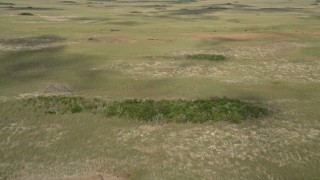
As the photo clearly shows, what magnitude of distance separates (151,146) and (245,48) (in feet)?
84.8

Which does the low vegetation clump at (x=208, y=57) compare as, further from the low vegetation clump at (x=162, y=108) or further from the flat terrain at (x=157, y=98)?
the low vegetation clump at (x=162, y=108)

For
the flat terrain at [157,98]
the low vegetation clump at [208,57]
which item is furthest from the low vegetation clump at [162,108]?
the low vegetation clump at [208,57]

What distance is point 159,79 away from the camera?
2930 cm

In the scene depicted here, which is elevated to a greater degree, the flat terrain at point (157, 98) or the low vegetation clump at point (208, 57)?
the low vegetation clump at point (208, 57)

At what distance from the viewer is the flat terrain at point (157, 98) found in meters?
16.6

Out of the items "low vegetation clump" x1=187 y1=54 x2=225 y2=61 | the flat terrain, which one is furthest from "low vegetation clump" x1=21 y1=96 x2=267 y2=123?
"low vegetation clump" x1=187 y1=54 x2=225 y2=61

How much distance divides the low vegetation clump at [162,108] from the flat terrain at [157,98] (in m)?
0.66

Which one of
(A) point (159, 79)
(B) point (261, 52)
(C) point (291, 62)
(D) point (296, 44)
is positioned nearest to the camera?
(A) point (159, 79)

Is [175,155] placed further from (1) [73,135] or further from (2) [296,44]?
(2) [296,44]

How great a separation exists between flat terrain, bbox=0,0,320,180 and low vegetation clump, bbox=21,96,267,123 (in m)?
0.66

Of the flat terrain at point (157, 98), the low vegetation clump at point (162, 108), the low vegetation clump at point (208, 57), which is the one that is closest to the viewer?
the flat terrain at point (157, 98)

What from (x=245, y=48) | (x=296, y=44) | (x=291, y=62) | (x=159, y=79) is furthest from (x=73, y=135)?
(x=296, y=44)

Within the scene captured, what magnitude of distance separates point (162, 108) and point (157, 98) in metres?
2.26

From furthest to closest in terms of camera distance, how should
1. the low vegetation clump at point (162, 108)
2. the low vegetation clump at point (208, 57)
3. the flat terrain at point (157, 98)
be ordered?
the low vegetation clump at point (208, 57) < the low vegetation clump at point (162, 108) < the flat terrain at point (157, 98)
